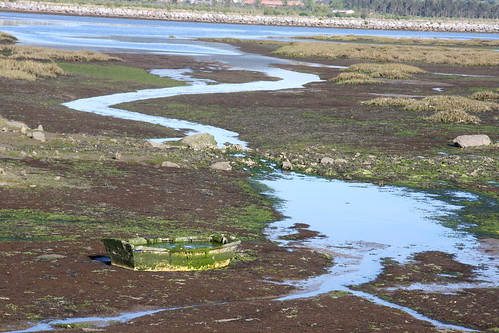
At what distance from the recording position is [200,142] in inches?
1303

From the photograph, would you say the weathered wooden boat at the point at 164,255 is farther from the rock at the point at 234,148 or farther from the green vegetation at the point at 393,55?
the green vegetation at the point at 393,55

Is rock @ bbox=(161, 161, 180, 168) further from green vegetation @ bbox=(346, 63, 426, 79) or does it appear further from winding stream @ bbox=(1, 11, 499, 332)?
green vegetation @ bbox=(346, 63, 426, 79)

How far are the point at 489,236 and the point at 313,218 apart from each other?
199 inches

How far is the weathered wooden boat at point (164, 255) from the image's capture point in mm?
15930

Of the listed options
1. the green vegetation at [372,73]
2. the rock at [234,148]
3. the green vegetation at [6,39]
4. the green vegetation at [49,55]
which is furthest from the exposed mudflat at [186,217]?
the green vegetation at [6,39]

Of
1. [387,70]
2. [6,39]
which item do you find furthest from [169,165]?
[6,39]

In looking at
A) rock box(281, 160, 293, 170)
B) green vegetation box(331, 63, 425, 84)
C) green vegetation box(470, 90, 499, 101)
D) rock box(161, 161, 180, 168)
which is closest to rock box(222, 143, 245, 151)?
rock box(281, 160, 293, 170)

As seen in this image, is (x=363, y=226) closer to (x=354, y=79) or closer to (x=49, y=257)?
(x=49, y=257)

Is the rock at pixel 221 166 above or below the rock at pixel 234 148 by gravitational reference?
above

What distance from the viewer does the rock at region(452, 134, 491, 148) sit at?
35312mm

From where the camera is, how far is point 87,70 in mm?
61531

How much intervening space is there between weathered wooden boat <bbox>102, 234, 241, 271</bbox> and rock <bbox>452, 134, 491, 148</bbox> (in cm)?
2088

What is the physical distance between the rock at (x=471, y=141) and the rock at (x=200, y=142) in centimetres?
1119

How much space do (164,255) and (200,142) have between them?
17.2 meters
